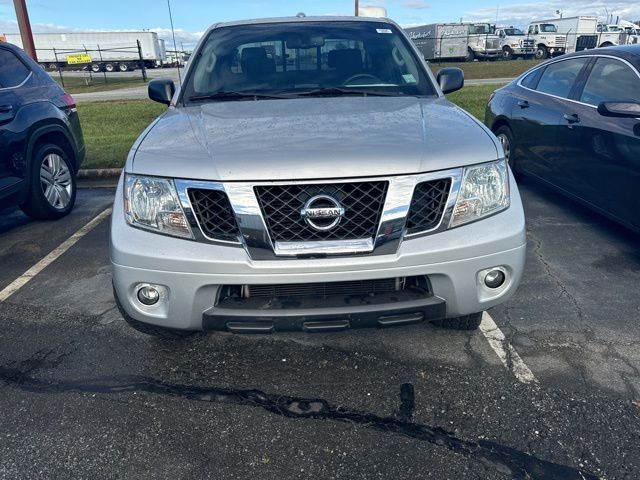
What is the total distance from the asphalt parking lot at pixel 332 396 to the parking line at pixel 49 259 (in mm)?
162

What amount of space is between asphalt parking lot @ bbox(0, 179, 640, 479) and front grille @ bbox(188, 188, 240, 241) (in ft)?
2.79

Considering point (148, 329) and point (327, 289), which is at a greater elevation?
point (327, 289)

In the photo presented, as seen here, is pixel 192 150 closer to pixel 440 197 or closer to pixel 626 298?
pixel 440 197

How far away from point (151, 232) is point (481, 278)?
1.52 m

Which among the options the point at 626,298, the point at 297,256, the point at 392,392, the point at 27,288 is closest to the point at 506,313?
the point at 626,298

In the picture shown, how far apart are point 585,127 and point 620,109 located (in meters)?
0.63

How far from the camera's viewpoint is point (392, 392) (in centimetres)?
252

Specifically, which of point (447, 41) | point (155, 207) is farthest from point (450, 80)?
point (447, 41)

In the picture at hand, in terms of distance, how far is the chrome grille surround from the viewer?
7.10ft

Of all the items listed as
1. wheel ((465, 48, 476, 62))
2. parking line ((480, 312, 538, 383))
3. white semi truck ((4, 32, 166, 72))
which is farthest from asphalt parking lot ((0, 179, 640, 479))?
white semi truck ((4, 32, 166, 72))

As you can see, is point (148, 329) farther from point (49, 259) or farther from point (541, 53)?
point (541, 53)

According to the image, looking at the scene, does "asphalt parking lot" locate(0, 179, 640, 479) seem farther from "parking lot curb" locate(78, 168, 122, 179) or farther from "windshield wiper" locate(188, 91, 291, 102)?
"parking lot curb" locate(78, 168, 122, 179)

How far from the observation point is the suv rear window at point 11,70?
4.71 metres

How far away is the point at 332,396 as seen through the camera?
250 cm
